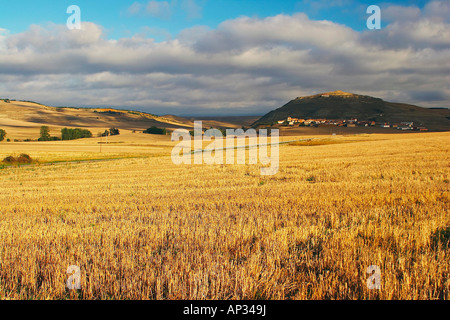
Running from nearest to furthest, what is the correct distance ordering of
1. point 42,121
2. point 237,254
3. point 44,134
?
point 237,254 < point 44,134 < point 42,121

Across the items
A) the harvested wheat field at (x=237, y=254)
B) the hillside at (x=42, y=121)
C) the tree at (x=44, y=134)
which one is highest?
the hillside at (x=42, y=121)

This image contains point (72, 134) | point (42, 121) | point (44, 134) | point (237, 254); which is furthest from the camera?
point (42, 121)

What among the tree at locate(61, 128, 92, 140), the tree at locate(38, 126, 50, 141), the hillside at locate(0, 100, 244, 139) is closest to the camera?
the tree at locate(38, 126, 50, 141)

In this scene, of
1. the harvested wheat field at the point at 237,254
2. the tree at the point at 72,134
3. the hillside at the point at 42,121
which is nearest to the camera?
the harvested wheat field at the point at 237,254

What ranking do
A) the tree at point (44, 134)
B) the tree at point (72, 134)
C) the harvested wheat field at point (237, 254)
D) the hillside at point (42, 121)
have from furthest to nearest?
the hillside at point (42, 121) < the tree at point (72, 134) < the tree at point (44, 134) < the harvested wheat field at point (237, 254)

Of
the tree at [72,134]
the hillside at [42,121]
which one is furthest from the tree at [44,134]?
the hillside at [42,121]

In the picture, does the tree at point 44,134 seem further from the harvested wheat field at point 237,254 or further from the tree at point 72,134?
the harvested wheat field at point 237,254

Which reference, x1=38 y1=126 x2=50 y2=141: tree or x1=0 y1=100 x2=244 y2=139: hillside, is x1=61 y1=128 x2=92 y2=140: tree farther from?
x1=0 y1=100 x2=244 y2=139: hillside

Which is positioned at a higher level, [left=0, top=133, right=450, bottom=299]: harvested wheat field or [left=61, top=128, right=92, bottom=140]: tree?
[left=61, top=128, right=92, bottom=140]: tree

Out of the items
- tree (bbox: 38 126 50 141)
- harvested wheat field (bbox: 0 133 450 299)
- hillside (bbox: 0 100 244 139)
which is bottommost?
harvested wheat field (bbox: 0 133 450 299)

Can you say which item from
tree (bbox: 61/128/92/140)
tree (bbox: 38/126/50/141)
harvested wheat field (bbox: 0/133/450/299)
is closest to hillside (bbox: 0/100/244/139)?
tree (bbox: 38/126/50/141)

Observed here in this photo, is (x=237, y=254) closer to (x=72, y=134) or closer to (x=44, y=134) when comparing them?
(x=44, y=134)

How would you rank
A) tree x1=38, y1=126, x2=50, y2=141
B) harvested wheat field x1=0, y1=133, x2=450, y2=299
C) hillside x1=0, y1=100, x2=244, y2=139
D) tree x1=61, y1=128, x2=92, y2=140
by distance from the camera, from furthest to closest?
hillside x1=0, y1=100, x2=244, y2=139 → tree x1=61, y1=128, x2=92, y2=140 → tree x1=38, y1=126, x2=50, y2=141 → harvested wheat field x1=0, y1=133, x2=450, y2=299

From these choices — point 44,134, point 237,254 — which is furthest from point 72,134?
point 237,254
